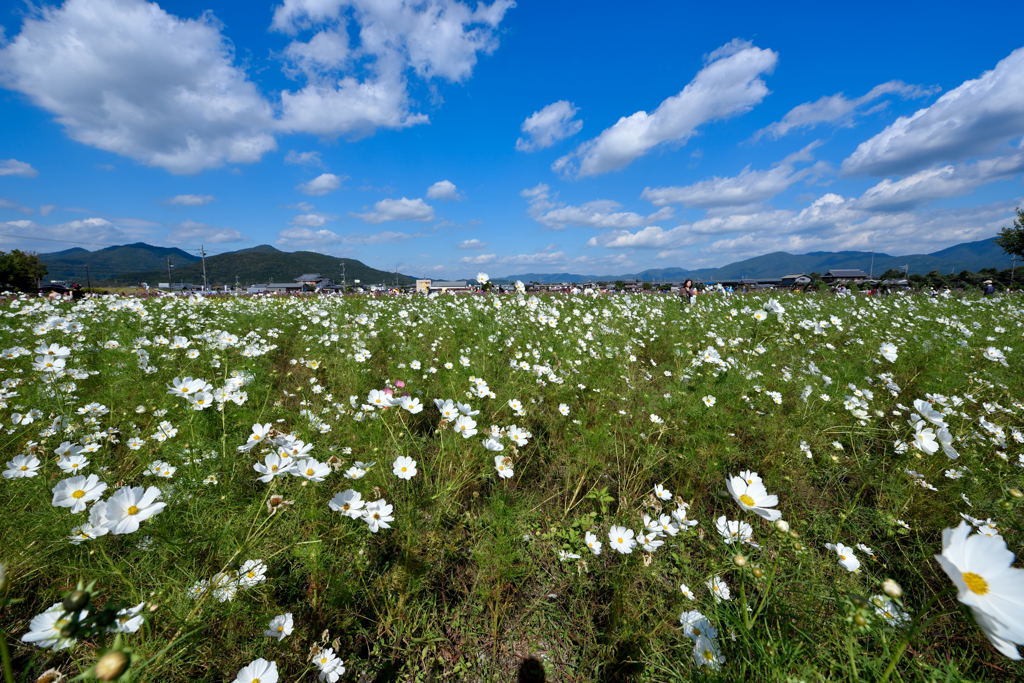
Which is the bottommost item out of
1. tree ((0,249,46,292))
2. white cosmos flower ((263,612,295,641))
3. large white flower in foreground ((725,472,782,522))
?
white cosmos flower ((263,612,295,641))

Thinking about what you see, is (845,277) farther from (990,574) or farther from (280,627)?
(280,627)

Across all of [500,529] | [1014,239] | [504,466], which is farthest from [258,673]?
[1014,239]

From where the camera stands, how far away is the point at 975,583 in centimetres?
75

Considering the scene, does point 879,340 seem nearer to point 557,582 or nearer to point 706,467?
point 706,467

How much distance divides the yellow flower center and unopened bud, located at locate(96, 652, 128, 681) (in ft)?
5.00

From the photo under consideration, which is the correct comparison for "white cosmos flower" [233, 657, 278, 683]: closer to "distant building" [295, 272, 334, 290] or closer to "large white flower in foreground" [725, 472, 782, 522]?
"large white flower in foreground" [725, 472, 782, 522]

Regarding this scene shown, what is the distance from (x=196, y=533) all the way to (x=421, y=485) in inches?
36.9

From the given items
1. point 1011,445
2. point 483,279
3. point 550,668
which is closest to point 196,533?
point 550,668

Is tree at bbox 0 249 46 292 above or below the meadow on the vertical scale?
above

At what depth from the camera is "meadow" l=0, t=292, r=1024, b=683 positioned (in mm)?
1111

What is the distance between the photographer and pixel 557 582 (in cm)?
168

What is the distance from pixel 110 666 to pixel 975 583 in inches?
61.5

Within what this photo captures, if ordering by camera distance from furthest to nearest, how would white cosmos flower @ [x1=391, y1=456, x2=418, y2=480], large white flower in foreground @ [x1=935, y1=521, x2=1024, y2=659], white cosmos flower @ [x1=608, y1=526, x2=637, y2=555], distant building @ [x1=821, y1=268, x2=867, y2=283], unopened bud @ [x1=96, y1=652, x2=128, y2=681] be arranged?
distant building @ [x1=821, y1=268, x2=867, y2=283], white cosmos flower @ [x1=391, y1=456, x2=418, y2=480], white cosmos flower @ [x1=608, y1=526, x2=637, y2=555], large white flower in foreground @ [x1=935, y1=521, x2=1024, y2=659], unopened bud @ [x1=96, y1=652, x2=128, y2=681]

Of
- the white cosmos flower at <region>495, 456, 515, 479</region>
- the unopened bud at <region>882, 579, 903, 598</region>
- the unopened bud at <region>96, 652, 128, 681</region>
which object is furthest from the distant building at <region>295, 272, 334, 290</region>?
the unopened bud at <region>882, 579, 903, 598</region>
